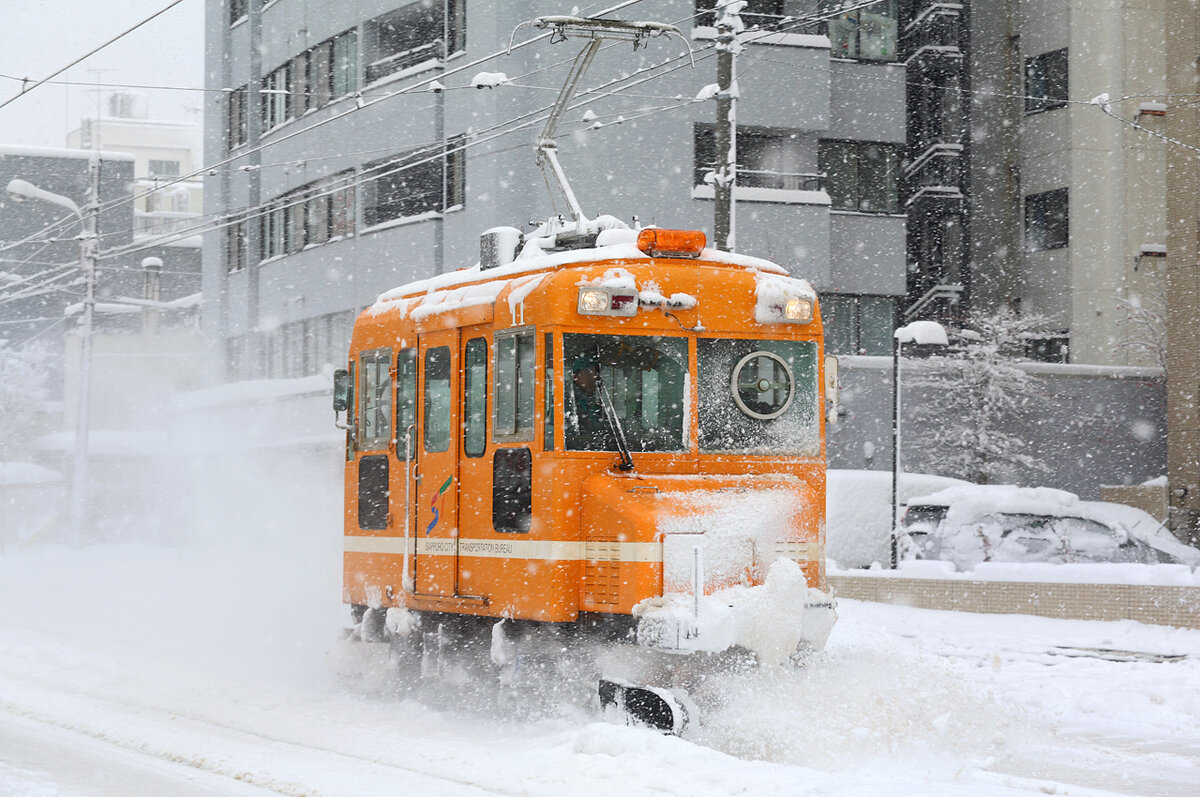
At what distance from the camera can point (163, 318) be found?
5859cm

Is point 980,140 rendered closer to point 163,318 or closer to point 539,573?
point 539,573

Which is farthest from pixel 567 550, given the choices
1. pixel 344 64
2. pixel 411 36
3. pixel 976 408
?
pixel 344 64

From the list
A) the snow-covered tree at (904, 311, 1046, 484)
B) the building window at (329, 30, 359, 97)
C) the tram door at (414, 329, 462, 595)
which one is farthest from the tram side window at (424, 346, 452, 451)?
the building window at (329, 30, 359, 97)

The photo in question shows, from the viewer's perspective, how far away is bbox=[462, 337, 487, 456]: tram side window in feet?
34.7

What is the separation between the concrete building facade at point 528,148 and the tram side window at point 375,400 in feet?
44.2

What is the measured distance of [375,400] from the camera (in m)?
12.4

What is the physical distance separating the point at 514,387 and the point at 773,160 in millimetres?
20386

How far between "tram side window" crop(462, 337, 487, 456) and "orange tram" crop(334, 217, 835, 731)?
0.02 metres

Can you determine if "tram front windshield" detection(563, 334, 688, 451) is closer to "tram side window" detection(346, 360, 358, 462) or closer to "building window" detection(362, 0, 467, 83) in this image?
"tram side window" detection(346, 360, 358, 462)

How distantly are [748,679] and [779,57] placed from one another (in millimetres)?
21512

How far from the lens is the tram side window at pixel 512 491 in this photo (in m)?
10.0

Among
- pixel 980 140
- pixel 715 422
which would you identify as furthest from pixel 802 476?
pixel 980 140

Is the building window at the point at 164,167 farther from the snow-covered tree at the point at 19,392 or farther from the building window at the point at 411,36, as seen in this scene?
the building window at the point at 411,36

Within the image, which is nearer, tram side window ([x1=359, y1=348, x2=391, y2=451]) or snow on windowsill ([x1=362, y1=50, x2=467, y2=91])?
tram side window ([x1=359, y1=348, x2=391, y2=451])
